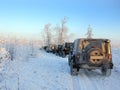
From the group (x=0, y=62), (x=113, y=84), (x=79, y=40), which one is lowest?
(x=113, y=84)

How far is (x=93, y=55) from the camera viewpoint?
13695 mm

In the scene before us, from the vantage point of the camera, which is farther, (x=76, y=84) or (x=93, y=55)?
(x=93, y=55)

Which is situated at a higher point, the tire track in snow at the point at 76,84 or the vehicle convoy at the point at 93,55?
the vehicle convoy at the point at 93,55

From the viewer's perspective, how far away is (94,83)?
475 inches

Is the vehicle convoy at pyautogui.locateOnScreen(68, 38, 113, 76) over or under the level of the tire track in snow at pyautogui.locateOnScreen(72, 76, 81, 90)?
over

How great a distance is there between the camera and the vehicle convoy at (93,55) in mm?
13812

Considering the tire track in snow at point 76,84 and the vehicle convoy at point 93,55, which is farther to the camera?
the vehicle convoy at point 93,55

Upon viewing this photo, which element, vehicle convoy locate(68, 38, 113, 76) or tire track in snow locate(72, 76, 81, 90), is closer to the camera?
tire track in snow locate(72, 76, 81, 90)

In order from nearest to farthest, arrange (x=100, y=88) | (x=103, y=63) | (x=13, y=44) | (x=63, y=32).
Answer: (x=100, y=88)
(x=103, y=63)
(x=13, y=44)
(x=63, y=32)

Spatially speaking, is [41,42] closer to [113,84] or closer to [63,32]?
[63,32]

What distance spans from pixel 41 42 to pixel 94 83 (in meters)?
92.2

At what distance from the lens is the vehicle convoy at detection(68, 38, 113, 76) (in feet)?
45.3

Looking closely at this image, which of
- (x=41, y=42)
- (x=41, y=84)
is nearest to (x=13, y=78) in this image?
(x=41, y=84)

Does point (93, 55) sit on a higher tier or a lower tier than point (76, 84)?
higher
